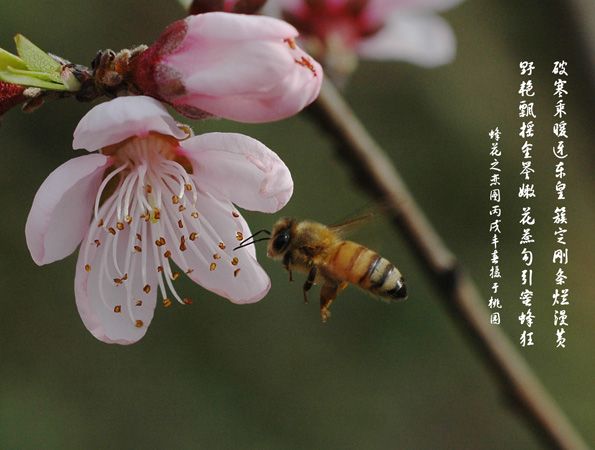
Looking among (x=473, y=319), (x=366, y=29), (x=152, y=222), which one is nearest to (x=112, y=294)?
(x=152, y=222)

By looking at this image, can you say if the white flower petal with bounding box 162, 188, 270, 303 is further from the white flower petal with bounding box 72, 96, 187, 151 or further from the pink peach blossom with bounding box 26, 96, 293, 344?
the white flower petal with bounding box 72, 96, 187, 151

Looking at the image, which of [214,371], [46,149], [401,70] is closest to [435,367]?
[214,371]

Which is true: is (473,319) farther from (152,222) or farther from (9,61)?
(9,61)

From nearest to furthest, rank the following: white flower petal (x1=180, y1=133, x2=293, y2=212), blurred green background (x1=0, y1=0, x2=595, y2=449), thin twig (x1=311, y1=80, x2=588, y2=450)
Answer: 1. white flower petal (x1=180, y1=133, x2=293, y2=212)
2. thin twig (x1=311, y1=80, x2=588, y2=450)
3. blurred green background (x1=0, y1=0, x2=595, y2=449)

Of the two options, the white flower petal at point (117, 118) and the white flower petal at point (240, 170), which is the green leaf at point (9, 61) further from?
the white flower petal at point (240, 170)

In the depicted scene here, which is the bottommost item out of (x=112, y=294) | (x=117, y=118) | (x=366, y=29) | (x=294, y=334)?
(x=112, y=294)

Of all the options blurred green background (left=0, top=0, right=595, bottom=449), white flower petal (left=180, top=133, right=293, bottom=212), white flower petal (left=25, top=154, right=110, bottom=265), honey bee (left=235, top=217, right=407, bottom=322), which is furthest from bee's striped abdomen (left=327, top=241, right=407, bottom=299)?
blurred green background (left=0, top=0, right=595, bottom=449)

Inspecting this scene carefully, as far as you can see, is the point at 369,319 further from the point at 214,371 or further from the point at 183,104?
the point at 183,104
